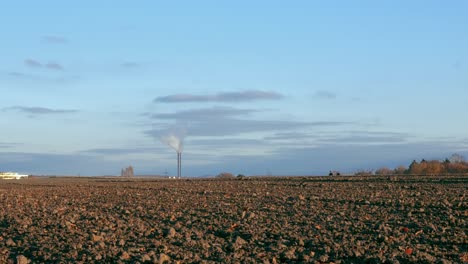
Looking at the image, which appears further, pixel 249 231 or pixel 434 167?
pixel 434 167

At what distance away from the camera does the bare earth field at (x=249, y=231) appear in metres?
14.4

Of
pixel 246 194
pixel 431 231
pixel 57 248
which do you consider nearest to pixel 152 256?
pixel 57 248

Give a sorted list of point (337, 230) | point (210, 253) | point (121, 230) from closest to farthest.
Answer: point (210, 253) < point (337, 230) < point (121, 230)

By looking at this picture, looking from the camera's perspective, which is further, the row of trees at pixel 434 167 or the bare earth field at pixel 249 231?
the row of trees at pixel 434 167

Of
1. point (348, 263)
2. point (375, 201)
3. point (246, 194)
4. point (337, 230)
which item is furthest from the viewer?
point (246, 194)

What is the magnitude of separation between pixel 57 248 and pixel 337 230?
6.46 meters

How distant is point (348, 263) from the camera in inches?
535

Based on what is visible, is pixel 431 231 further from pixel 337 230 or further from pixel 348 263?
pixel 348 263

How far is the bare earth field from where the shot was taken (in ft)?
47.2

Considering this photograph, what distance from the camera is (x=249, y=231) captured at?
682 inches

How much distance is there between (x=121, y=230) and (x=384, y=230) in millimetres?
6519

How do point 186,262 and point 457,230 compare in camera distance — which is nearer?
point 186,262

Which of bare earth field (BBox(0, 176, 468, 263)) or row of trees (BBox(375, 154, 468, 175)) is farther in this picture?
row of trees (BBox(375, 154, 468, 175))

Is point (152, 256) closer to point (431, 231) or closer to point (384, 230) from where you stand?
point (384, 230)
